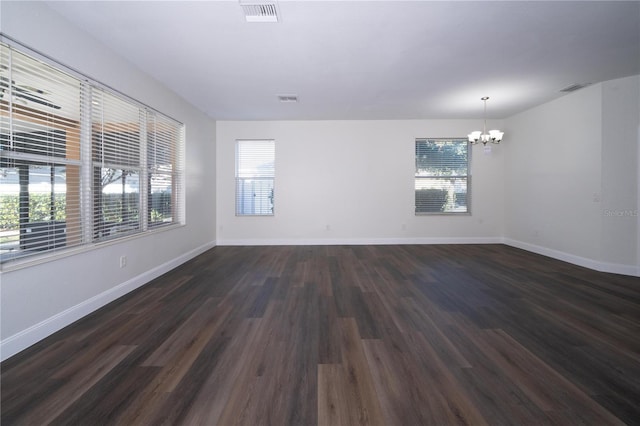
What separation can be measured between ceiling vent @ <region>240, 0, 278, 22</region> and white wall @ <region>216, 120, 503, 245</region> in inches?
132

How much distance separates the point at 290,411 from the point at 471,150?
6.22 m

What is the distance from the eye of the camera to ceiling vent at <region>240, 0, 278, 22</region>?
213cm

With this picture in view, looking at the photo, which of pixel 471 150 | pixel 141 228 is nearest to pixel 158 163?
pixel 141 228

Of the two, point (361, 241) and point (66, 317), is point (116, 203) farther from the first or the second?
point (361, 241)

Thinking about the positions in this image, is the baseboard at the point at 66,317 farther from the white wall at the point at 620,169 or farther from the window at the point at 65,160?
the white wall at the point at 620,169

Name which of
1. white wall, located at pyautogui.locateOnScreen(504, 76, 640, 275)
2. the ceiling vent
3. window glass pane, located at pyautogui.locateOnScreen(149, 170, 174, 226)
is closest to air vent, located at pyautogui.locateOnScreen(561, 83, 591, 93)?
white wall, located at pyautogui.locateOnScreen(504, 76, 640, 275)

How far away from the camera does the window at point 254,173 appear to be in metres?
5.72

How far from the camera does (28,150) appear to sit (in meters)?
1.97

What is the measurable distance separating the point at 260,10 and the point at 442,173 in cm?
499

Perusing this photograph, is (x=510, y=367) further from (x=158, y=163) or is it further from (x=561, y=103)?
(x=561, y=103)

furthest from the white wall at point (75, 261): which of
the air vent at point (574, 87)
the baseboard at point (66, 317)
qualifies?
the air vent at point (574, 87)

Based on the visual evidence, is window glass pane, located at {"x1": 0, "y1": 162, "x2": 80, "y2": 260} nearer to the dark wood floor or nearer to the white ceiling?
the dark wood floor

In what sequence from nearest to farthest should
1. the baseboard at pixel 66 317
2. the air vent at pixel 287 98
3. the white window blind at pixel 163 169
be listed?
the baseboard at pixel 66 317, the white window blind at pixel 163 169, the air vent at pixel 287 98

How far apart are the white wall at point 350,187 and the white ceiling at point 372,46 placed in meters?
1.41
